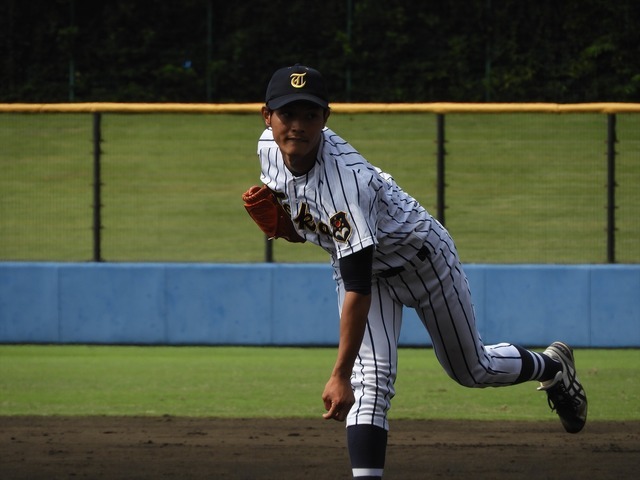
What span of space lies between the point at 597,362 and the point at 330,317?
91.9 inches

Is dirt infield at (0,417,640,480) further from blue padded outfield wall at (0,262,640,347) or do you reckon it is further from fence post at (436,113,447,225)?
fence post at (436,113,447,225)

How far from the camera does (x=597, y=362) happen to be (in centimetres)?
985

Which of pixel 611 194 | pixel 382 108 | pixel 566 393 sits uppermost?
pixel 382 108

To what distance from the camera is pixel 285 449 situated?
6480mm

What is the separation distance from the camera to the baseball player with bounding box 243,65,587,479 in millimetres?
4383

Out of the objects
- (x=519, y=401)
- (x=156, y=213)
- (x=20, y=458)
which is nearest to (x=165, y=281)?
(x=519, y=401)

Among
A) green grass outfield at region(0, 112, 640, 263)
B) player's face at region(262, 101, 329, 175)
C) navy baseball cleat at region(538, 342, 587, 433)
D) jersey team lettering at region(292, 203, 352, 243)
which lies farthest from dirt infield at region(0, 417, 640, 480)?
green grass outfield at region(0, 112, 640, 263)
